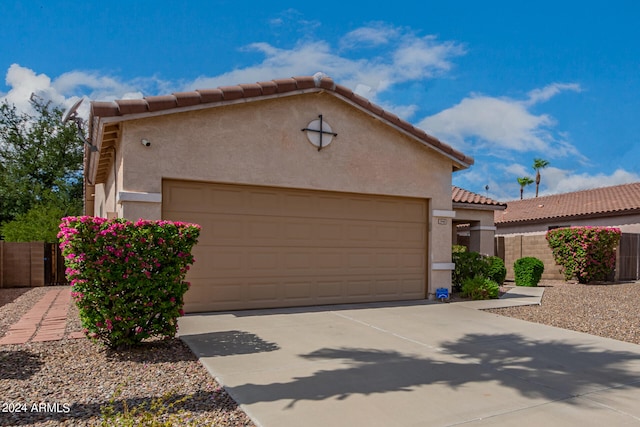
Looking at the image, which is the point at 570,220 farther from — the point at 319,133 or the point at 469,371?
the point at 469,371

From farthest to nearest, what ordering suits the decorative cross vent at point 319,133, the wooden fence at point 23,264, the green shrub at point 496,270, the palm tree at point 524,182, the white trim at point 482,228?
the palm tree at point 524,182 → the white trim at point 482,228 → the wooden fence at point 23,264 → the green shrub at point 496,270 → the decorative cross vent at point 319,133

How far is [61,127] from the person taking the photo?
31.5 m

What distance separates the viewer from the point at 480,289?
38.0 feet

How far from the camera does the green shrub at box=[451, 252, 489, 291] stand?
12.5m

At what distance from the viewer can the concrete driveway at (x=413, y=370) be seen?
168 inches

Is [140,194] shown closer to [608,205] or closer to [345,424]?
[345,424]

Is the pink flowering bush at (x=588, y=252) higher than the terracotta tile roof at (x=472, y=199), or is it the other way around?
the terracotta tile roof at (x=472, y=199)

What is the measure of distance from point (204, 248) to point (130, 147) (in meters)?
2.26

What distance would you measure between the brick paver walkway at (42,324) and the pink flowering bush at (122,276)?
124 centimetres

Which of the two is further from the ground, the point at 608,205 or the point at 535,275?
the point at 608,205

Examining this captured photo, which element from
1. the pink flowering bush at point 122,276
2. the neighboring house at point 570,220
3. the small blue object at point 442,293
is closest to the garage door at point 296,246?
the small blue object at point 442,293

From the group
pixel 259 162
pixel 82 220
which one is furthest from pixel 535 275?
pixel 82 220

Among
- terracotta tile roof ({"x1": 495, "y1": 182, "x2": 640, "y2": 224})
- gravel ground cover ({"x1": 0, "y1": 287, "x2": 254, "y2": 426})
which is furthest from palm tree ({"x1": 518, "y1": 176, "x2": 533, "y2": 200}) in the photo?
gravel ground cover ({"x1": 0, "y1": 287, "x2": 254, "y2": 426})

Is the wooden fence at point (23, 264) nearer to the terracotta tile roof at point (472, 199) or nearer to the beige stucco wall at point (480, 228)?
the terracotta tile roof at point (472, 199)
